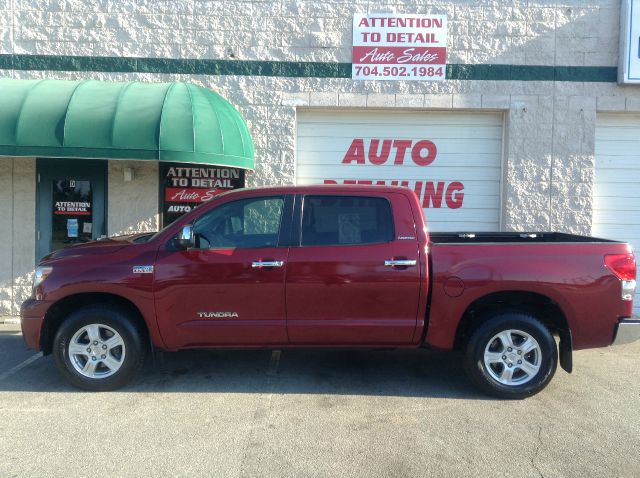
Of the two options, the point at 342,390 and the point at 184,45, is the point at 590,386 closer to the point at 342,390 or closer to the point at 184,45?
the point at 342,390

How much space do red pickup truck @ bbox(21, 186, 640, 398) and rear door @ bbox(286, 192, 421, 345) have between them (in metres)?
0.01

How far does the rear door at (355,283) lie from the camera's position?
5316 millimetres

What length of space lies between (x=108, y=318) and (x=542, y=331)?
4012 millimetres

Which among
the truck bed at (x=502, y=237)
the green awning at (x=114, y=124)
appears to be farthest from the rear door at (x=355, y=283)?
the green awning at (x=114, y=124)

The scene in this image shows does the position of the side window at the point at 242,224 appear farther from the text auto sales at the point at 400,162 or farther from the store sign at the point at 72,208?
the store sign at the point at 72,208

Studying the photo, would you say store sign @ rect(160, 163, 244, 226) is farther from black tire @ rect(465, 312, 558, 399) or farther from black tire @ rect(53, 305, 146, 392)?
black tire @ rect(465, 312, 558, 399)

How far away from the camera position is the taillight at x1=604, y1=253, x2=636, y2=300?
5238mm

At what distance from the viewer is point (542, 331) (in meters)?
5.30

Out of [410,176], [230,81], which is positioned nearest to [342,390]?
[410,176]

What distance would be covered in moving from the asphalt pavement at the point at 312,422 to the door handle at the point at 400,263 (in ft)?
4.08

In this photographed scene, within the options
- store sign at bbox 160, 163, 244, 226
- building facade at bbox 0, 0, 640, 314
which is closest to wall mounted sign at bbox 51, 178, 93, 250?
building facade at bbox 0, 0, 640, 314

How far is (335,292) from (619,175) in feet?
21.2

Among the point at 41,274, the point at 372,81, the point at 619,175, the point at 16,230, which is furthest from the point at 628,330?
the point at 16,230

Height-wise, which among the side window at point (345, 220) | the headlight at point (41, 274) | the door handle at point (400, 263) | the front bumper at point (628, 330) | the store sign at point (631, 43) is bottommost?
the front bumper at point (628, 330)
